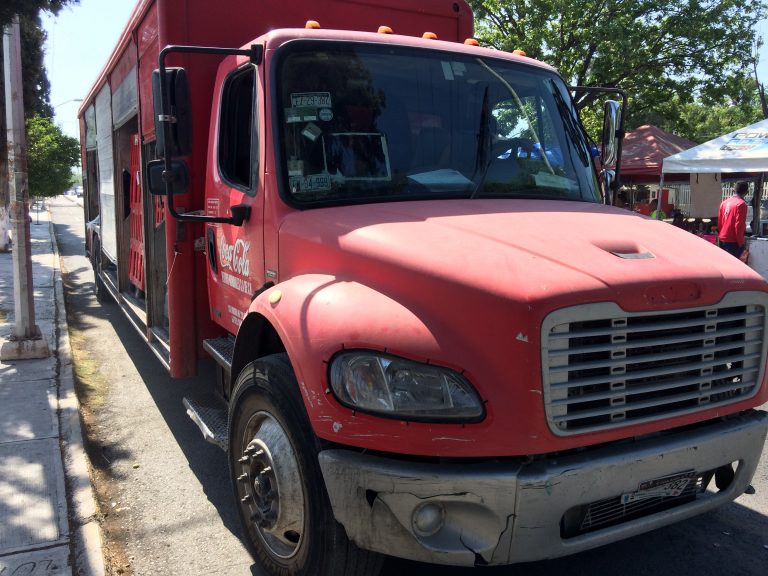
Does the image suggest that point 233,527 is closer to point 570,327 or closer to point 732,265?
point 570,327

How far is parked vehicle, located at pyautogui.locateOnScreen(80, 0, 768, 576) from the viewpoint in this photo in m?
2.35

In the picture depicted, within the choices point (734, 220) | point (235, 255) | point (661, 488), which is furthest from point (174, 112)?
point (734, 220)

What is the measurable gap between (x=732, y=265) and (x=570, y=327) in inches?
39.8

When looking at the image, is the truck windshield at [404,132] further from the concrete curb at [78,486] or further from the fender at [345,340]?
the concrete curb at [78,486]

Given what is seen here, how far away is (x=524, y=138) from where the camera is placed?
3.73 meters

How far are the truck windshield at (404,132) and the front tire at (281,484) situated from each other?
98 centimetres

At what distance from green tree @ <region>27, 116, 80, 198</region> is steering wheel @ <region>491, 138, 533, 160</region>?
70.3 ft

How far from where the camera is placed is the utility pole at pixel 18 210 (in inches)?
266

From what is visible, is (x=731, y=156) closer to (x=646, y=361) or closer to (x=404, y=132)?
(x=404, y=132)

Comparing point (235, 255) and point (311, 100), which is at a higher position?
point (311, 100)

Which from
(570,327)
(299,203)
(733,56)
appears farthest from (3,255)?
(733,56)

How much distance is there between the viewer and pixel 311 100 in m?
3.42

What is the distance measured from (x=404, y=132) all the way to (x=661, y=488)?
6.67ft

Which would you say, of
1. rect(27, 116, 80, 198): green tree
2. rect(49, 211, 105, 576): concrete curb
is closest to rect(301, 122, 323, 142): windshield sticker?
rect(49, 211, 105, 576): concrete curb
